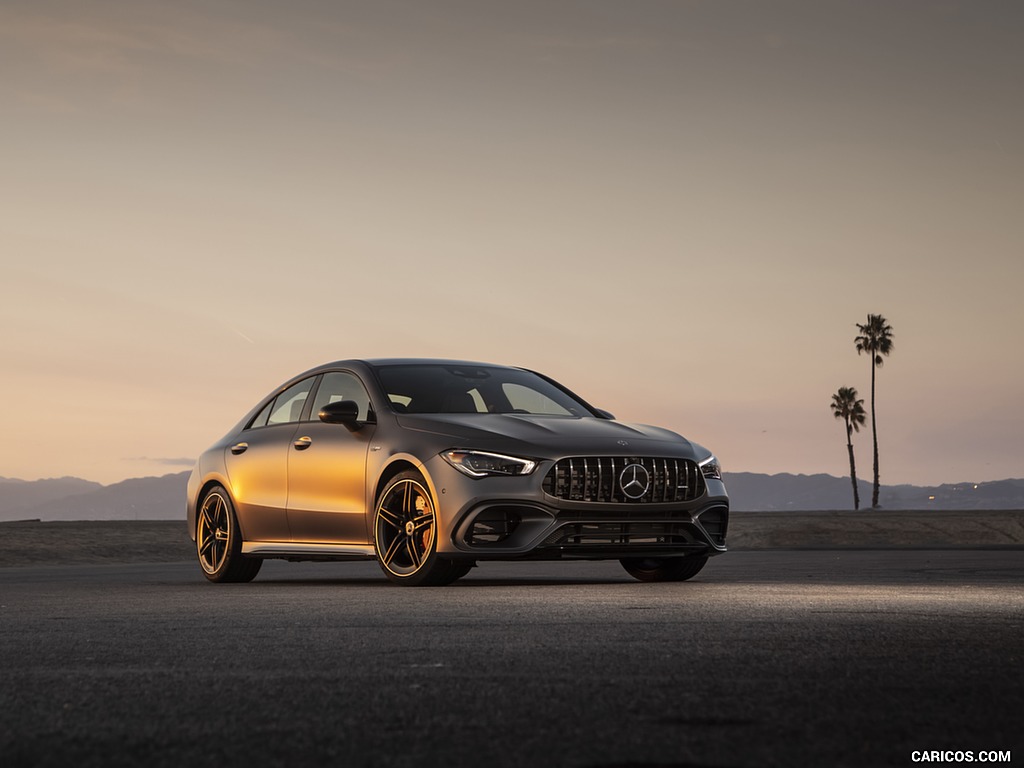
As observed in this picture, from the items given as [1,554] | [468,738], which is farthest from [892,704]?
[1,554]

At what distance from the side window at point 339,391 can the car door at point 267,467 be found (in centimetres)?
18

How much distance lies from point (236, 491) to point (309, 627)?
5.52 meters

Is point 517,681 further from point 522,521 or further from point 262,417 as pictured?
point 262,417

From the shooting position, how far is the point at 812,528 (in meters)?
42.2

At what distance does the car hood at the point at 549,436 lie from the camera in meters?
10.0

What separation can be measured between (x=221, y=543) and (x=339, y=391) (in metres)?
1.80

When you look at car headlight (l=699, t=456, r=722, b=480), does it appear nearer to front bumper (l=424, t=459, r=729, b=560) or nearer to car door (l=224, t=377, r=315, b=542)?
front bumper (l=424, t=459, r=729, b=560)

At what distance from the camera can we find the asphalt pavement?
11.3ft

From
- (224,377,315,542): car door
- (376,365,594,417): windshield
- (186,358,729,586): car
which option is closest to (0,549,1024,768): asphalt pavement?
(186,358,729,586): car

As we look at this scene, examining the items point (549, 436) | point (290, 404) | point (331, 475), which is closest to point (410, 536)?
point (331, 475)

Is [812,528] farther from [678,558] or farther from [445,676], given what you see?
[445,676]

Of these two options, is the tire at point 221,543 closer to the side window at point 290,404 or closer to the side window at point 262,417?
the side window at point 262,417

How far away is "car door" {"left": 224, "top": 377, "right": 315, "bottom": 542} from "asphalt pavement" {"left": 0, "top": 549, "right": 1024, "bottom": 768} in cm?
286

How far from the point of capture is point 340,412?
1070 centimetres
